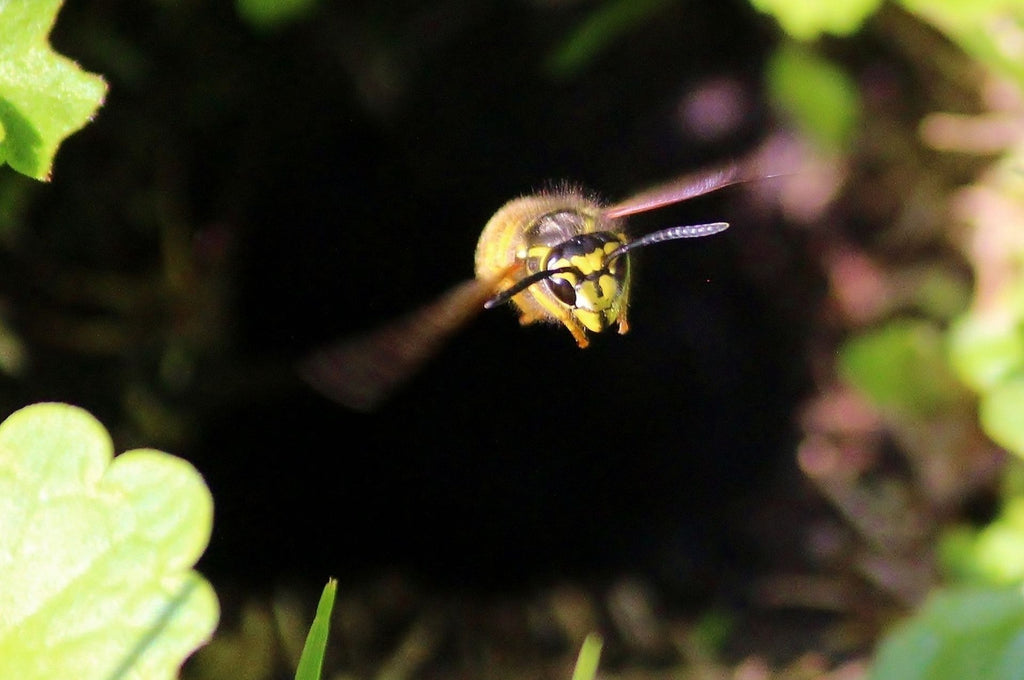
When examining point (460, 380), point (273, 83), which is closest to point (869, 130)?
point (460, 380)

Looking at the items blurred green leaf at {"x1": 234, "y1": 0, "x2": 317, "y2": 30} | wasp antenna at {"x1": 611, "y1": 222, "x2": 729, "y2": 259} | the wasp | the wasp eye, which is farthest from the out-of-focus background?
the wasp eye

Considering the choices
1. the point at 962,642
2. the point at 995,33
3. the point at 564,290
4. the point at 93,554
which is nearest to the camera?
the point at 93,554

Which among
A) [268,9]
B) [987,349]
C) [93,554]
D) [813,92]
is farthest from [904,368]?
[93,554]

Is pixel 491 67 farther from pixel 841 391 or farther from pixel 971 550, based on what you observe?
pixel 971 550

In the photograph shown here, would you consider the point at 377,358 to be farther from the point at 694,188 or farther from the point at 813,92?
the point at 813,92

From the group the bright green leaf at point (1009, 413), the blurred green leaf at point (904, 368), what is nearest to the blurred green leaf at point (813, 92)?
the blurred green leaf at point (904, 368)
